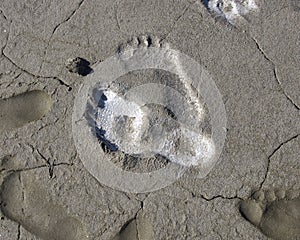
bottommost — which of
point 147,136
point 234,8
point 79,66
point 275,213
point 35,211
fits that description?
point 35,211

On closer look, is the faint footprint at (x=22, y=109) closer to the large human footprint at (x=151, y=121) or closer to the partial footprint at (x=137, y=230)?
the large human footprint at (x=151, y=121)

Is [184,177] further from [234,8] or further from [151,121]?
[234,8]

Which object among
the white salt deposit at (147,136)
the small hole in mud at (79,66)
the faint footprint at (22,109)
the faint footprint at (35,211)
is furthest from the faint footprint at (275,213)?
the faint footprint at (22,109)

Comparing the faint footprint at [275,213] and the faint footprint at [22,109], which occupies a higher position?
the faint footprint at [22,109]

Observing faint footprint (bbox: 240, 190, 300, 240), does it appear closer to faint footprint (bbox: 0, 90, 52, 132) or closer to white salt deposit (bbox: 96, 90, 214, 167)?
white salt deposit (bbox: 96, 90, 214, 167)

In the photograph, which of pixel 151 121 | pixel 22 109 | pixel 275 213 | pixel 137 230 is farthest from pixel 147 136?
pixel 275 213

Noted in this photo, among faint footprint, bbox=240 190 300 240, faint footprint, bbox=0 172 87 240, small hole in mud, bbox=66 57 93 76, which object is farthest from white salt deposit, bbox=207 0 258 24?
faint footprint, bbox=0 172 87 240

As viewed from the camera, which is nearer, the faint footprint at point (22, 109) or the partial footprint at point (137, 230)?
the partial footprint at point (137, 230)
